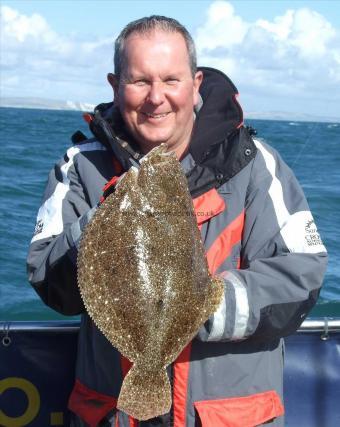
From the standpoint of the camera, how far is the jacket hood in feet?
10.5

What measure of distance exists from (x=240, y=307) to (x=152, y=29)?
1.26 metres

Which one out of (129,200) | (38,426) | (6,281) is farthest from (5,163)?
(129,200)

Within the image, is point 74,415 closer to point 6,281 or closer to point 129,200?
point 129,200

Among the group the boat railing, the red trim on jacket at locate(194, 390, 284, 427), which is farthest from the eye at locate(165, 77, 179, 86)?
the boat railing

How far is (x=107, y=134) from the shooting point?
3.18m

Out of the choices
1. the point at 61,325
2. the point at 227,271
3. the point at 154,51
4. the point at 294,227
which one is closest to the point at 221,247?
the point at 227,271

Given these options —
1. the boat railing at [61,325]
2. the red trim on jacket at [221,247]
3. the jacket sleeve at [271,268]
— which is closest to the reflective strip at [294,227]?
the jacket sleeve at [271,268]

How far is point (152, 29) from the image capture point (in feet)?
9.86

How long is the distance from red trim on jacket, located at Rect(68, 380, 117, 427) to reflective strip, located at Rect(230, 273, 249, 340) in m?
0.70

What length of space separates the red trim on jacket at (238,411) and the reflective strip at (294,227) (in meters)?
0.68

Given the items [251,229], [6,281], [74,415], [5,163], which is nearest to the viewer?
[251,229]

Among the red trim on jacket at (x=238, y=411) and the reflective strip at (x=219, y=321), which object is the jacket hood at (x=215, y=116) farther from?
the red trim on jacket at (x=238, y=411)

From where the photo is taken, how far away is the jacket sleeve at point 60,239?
2.87 meters

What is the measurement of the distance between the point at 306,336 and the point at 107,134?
1.76 m
